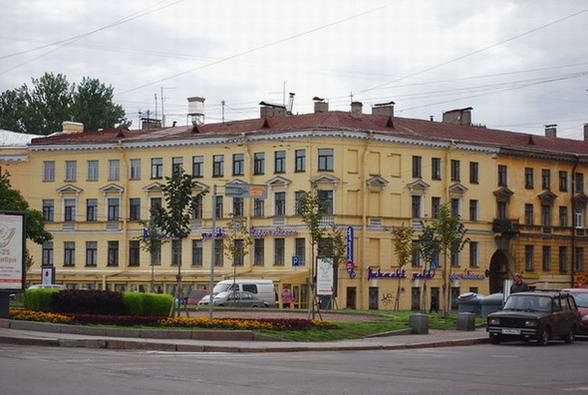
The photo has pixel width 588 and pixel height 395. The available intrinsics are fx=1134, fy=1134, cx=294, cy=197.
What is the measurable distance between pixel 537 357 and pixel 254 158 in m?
50.7

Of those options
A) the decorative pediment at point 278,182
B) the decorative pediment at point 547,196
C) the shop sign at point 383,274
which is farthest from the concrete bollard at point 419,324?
the decorative pediment at point 547,196

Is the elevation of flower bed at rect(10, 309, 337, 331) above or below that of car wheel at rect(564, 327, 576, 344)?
above

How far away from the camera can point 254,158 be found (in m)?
78.0

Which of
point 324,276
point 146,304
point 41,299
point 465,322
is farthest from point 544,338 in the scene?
point 41,299

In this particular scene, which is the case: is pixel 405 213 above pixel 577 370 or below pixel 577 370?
above

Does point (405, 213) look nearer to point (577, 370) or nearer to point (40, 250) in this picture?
point (40, 250)

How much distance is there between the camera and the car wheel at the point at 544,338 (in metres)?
34.0

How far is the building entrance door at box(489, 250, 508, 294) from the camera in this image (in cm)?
8506

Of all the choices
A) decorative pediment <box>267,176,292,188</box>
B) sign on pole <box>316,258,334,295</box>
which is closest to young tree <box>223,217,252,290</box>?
decorative pediment <box>267,176,292,188</box>

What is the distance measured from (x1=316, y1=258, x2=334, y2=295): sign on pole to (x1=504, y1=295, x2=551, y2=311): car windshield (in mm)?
8397

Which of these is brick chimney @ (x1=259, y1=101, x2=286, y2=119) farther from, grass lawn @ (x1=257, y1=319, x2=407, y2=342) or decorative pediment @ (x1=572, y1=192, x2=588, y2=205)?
grass lawn @ (x1=257, y1=319, x2=407, y2=342)

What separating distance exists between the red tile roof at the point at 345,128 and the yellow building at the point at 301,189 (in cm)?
17

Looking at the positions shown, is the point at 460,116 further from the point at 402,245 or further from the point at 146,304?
the point at 146,304

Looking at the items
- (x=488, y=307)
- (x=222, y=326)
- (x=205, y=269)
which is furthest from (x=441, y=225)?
(x=205, y=269)
